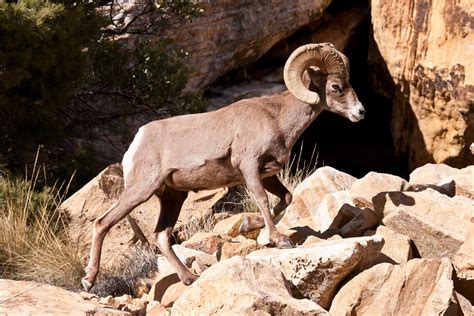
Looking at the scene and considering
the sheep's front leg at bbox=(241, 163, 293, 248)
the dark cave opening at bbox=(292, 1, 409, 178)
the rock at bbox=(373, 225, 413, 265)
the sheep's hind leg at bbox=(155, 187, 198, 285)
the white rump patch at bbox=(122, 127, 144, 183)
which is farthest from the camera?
the dark cave opening at bbox=(292, 1, 409, 178)

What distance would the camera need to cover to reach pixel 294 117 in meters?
8.16

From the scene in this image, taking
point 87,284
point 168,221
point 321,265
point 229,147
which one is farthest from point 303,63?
point 87,284

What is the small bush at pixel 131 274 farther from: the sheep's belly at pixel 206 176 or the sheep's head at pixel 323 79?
the sheep's head at pixel 323 79

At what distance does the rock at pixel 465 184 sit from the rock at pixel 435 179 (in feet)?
0.19

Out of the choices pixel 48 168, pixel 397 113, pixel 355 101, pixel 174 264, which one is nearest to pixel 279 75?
pixel 397 113

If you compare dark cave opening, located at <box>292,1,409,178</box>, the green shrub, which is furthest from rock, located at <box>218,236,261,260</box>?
dark cave opening, located at <box>292,1,409,178</box>

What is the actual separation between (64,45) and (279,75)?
13.0ft

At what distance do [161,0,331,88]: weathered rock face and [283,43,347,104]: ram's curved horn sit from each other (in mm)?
4444

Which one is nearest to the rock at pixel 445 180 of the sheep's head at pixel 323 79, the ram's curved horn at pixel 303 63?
the sheep's head at pixel 323 79

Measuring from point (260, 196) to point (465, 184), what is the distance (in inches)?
90.6

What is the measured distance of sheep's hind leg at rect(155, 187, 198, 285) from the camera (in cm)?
785

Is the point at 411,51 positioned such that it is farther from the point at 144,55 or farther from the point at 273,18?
the point at 144,55

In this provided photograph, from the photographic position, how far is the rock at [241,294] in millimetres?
5691

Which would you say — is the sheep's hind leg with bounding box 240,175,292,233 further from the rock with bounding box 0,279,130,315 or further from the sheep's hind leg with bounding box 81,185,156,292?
the rock with bounding box 0,279,130,315
